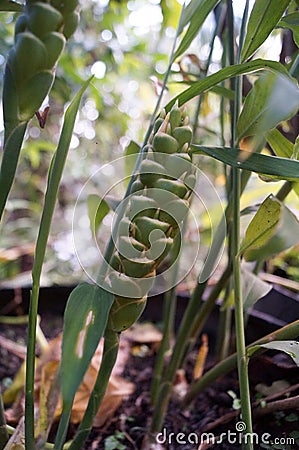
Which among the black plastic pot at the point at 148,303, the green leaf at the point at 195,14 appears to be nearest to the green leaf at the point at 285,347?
the green leaf at the point at 195,14

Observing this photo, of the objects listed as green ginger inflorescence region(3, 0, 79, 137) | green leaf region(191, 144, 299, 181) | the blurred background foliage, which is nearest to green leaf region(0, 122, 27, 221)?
green ginger inflorescence region(3, 0, 79, 137)

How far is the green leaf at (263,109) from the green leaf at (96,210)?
142 mm

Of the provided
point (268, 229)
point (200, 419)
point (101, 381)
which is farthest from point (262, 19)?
point (200, 419)

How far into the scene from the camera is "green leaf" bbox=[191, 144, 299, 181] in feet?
0.91

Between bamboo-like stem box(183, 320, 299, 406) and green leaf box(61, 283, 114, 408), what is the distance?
113 mm

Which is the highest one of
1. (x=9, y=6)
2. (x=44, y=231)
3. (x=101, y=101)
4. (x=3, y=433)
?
(x=101, y=101)

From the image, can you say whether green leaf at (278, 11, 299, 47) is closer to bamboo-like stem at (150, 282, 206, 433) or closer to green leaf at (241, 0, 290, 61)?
green leaf at (241, 0, 290, 61)

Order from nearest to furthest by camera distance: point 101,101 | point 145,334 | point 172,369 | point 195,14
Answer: point 195,14, point 172,369, point 145,334, point 101,101

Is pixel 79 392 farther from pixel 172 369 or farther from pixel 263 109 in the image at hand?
pixel 263 109

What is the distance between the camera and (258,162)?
0.29 m

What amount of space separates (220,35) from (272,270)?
0.40 meters

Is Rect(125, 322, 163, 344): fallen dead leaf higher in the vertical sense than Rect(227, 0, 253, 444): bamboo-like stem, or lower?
higher

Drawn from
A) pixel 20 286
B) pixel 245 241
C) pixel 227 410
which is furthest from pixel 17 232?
pixel 245 241
